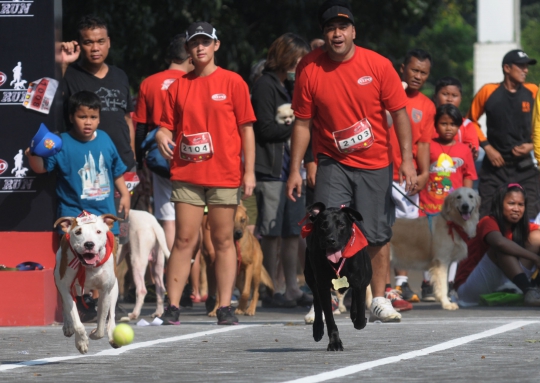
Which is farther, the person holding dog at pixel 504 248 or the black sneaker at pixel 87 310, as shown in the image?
the person holding dog at pixel 504 248

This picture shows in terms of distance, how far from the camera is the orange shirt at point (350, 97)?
29.3ft

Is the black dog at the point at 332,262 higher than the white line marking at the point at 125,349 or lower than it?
higher

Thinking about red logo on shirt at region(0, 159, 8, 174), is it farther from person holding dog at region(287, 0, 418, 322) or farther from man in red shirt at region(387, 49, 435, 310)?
man in red shirt at region(387, 49, 435, 310)

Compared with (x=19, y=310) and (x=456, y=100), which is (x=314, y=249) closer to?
(x=19, y=310)

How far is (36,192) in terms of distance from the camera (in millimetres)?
10336

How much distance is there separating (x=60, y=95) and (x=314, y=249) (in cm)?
355

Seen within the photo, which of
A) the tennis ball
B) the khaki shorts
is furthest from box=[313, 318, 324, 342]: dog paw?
the khaki shorts

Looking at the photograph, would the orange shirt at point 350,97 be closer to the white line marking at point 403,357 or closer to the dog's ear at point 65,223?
the white line marking at point 403,357

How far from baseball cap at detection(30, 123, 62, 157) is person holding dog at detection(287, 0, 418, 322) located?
1.98 m

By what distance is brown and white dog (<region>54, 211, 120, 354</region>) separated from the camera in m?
7.65

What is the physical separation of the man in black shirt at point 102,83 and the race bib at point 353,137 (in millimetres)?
2362

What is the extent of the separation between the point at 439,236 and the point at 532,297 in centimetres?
115

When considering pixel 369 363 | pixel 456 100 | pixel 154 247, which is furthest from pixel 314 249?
pixel 456 100

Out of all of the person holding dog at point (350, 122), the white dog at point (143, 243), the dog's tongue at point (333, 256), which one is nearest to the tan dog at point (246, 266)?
the white dog at point (143, 243)
